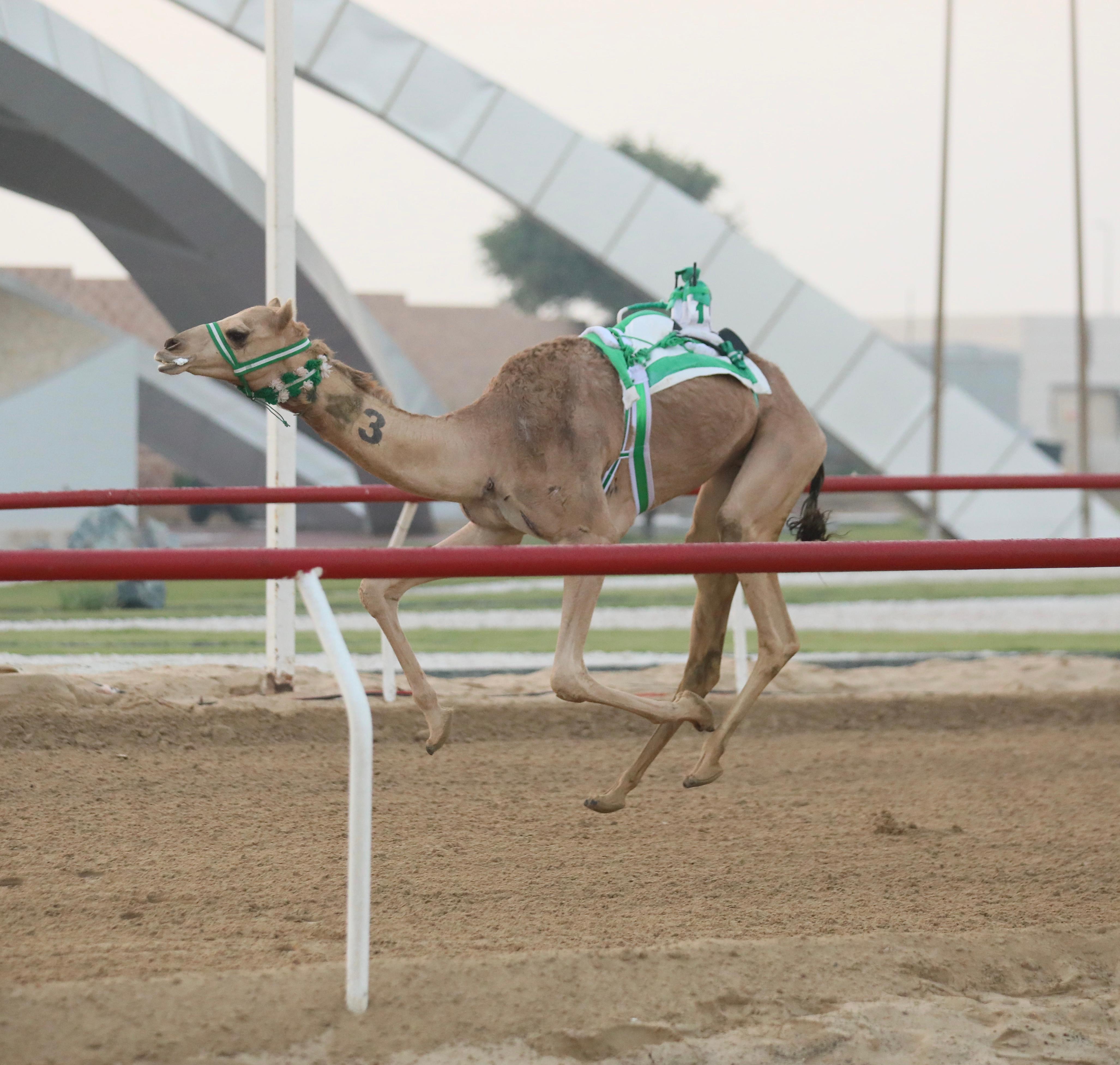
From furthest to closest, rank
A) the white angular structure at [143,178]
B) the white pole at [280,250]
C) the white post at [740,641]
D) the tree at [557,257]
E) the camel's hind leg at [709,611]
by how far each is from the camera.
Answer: the tree at [557,257] → the white angular structure at [143,178] → the white pole at [280,250] → the white post at [740,641] → the camel's hind leg at [709,611]

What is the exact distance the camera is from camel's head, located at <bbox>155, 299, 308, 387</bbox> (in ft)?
9.93

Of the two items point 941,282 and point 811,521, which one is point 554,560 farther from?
point 941,282

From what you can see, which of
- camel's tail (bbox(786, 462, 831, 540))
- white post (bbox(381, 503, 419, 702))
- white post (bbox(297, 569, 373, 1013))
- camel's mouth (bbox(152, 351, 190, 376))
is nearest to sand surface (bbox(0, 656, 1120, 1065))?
white post (bbox(297, 569, 373, 1013))

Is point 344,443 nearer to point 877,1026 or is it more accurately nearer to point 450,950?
point 450,950

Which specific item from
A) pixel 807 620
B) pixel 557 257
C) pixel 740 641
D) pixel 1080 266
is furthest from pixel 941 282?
pixel 557 257

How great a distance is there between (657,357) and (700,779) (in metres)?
1.20

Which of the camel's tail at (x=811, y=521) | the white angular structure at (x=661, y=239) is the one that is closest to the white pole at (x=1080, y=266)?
the white angular structure at (x=661, y=239)

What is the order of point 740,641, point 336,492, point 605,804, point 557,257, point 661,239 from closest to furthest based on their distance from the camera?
point 605,804 < point 336,492 < point 740,641 < point 661,239 < point 557,257

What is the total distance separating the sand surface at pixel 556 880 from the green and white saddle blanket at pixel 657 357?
1103mm

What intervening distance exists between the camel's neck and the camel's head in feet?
0.40

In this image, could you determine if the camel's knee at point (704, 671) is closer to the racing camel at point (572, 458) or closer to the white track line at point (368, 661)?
the racing camel at point (572, 458)

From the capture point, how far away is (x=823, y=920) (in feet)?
10.3

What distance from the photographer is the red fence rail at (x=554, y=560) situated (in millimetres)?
2186

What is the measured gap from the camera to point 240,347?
311 cm
